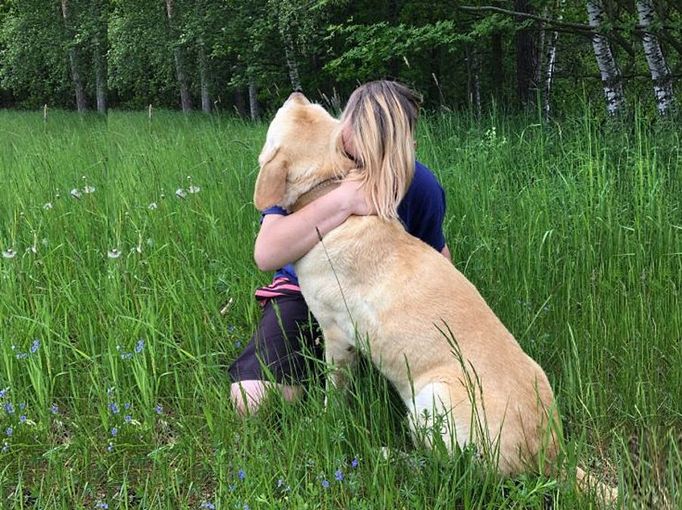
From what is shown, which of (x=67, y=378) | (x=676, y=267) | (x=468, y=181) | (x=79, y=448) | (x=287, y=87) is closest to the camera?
(x=79, y=448)

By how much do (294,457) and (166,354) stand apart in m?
0.93

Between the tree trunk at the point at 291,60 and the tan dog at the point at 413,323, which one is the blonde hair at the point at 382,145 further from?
the tree trunk at the point at 291,60

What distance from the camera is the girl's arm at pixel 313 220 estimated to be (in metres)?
2.35

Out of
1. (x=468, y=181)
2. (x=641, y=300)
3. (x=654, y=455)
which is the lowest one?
(x=654, y=455)

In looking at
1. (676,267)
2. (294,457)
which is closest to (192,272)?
(294,457)

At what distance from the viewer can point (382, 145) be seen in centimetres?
234

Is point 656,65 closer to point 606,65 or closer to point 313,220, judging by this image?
point 606,65

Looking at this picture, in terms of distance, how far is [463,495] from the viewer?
1715mm

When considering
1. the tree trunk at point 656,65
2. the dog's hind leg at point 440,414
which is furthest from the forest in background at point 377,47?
the dog's hind leg at point 440,414

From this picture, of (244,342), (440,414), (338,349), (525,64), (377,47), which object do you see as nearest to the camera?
(440,414)

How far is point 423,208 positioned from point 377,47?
5.44m

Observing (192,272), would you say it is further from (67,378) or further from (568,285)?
(568,285)

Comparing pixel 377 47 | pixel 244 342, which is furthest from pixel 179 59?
pixel 244 342

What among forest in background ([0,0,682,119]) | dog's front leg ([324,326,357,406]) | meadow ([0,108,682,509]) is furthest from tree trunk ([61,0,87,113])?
dog's front leg ([324,326,357,406])
